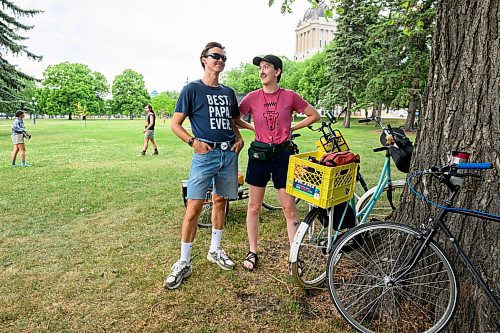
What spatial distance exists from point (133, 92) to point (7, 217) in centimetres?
7040

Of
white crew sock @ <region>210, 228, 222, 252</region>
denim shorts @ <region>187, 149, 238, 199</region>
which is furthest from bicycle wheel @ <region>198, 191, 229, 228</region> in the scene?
Answer: denim shorts @ <region>187, 149, 238, 199</region>

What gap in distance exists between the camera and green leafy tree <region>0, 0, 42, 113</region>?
847 inches

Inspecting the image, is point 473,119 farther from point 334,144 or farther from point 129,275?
point 129,275

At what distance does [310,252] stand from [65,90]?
65.3 meters

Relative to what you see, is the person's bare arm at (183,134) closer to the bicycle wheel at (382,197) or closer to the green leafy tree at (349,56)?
the bicycle wheel at (382,197)

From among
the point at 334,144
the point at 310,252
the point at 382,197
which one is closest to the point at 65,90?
the point at 334,144

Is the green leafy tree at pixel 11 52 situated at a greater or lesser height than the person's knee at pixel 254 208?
greater

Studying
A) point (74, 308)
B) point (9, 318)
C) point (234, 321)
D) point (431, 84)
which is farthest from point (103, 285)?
point (431, 84)

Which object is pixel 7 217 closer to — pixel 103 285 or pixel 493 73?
pixel 103 285

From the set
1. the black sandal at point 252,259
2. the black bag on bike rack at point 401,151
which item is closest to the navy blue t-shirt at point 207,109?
the black sandal at point 252,259

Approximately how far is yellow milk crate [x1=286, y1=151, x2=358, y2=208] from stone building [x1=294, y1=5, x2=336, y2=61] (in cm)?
11165

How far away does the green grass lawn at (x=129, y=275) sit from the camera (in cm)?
264

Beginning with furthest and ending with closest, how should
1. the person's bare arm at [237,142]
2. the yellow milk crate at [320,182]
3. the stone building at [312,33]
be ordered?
the stone building at [312,33] → the person's bare arm at [237,142] → the yellow milk crate at [320,182]

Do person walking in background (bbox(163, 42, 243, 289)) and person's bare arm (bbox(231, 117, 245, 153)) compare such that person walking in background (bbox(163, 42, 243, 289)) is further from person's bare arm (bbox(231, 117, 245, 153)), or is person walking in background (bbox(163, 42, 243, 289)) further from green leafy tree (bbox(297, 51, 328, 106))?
green leafy tree (bbox(297, 51, 328, 106))
